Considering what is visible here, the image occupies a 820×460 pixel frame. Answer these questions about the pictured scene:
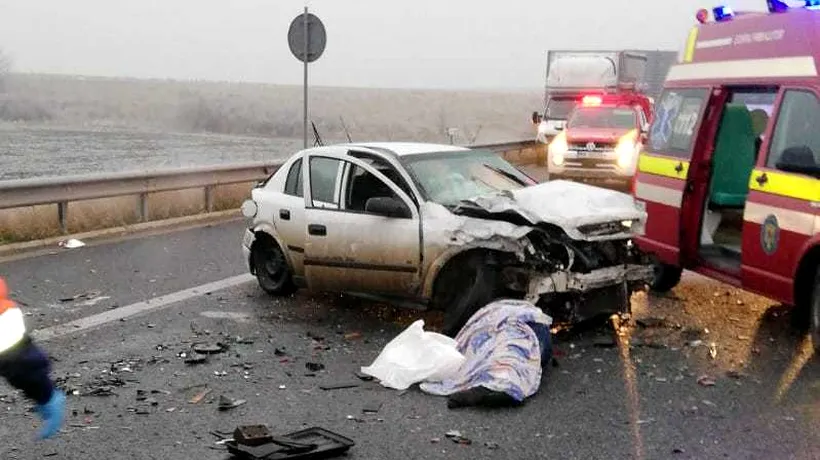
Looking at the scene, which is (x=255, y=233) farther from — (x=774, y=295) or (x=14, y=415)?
(x=774, y=295)

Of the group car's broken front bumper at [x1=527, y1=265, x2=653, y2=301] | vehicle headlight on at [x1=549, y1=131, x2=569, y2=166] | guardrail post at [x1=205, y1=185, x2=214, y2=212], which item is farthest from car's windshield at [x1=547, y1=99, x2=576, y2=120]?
car's broken front bumper at [x1=527, y1=265, x2=653, y2=301]

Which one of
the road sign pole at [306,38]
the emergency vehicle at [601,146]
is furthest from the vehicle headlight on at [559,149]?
the road sign pole at [306,38]

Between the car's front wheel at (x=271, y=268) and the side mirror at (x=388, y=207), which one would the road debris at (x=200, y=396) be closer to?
the side mirror at (x=388, y=207)

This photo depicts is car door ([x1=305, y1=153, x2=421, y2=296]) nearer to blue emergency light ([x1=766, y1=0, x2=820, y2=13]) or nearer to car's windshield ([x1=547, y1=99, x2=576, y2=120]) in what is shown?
blue emergency light ([x1=766, y1=0, x2=820, y2=13])

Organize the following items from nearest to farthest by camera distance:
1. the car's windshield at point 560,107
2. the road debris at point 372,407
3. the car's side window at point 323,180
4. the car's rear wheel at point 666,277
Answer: the road debris at point 372,407
the car's side window at point 323,180
the car's rear wheel at point 666,277
the car's windshield at point 560,107

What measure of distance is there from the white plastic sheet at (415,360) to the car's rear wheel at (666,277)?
3.12 meters

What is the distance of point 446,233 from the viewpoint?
732cm

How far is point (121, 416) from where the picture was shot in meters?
5.54

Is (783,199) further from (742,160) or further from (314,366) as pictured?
(314,366)

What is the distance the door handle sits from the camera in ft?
26.8

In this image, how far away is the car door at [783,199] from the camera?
655cm

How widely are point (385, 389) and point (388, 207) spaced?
1956 mm

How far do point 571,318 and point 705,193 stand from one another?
1881 mm

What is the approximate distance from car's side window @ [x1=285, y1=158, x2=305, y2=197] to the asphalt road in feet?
3.28
